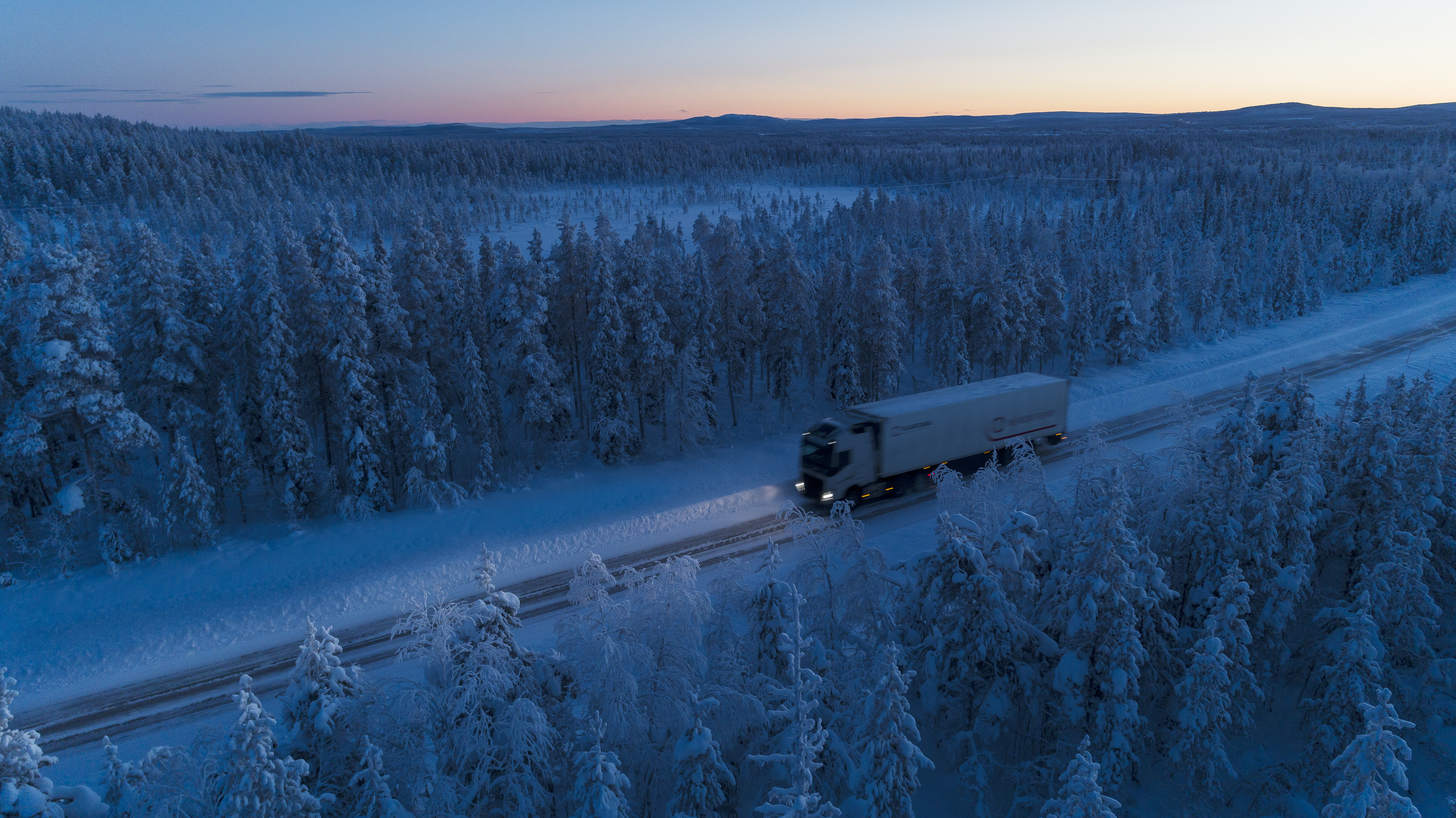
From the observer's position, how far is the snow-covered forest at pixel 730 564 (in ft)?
37.7

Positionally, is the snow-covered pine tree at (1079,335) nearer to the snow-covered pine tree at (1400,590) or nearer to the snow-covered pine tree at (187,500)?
the snow-covered pine tree at (1400,590)

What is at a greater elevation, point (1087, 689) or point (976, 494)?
point (976, 494)

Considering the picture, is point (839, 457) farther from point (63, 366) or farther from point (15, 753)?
point (63, 366)

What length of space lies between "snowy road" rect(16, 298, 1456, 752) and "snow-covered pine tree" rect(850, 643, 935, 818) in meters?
4.95

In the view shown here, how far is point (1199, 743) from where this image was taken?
585 inches

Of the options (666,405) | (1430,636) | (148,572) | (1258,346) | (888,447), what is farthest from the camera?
(1258,346)

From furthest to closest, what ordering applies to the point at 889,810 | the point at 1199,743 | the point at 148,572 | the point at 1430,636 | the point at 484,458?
the point at 484,458
the point at 148,572
the point at 1430,636
the point at 1199,743
the point at 889,810

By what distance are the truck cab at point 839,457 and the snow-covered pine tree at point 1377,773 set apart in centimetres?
1842

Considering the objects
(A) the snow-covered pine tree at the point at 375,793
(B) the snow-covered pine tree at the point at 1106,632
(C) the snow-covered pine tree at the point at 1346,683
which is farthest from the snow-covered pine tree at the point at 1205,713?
(A) the snow-covered pine tree at the point at 375,793

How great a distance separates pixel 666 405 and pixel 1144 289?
1488 inches

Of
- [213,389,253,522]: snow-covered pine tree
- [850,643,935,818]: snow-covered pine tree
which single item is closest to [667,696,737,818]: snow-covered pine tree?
[850,643,935,818]: snow-covered pine tree

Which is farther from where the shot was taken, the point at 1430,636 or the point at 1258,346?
the point at 1258,346

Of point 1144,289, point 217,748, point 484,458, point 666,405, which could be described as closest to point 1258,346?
point 1144,289

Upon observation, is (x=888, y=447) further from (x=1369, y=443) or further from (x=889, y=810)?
(x=889, y=810)
